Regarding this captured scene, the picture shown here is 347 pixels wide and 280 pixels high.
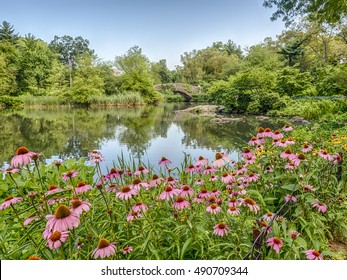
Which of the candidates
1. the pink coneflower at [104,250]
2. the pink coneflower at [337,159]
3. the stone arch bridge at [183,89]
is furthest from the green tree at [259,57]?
the pink coneflower at [104,250]

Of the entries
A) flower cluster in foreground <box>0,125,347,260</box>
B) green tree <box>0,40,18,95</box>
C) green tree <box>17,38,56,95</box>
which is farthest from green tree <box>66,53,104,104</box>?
flower cluster in foreground <box>0,125,347,260</box>

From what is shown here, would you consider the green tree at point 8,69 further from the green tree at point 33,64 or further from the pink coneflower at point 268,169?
the pink coneflower at point 268,169

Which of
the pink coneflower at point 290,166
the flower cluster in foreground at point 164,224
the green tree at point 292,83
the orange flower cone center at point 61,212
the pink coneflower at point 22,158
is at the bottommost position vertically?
the flower cluster in foreground at point 164,224

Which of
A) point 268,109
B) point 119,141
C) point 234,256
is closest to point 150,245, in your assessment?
point 234,256

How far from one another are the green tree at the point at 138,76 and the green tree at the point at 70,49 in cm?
257

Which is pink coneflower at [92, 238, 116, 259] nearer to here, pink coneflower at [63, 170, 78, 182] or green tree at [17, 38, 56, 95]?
pink coneflower at [63, 170, 78, 182]

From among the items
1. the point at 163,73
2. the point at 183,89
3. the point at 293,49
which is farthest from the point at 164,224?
the point at 163,73

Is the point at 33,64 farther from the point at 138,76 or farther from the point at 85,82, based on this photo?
the point at 138,76

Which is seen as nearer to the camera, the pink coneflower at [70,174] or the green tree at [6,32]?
the pink coneflower at [70,174]

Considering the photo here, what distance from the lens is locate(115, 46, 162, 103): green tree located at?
1811 centimetres

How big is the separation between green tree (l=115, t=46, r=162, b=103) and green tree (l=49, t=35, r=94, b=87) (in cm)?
257

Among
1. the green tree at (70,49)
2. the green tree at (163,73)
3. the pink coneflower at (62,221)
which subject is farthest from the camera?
the green tree at (163,73)

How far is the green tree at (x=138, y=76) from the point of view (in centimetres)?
1811

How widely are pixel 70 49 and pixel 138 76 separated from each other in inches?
191
